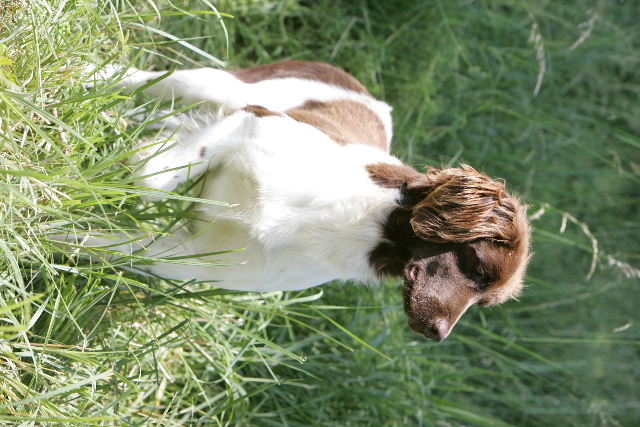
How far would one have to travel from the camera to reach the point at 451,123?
6.23 meters

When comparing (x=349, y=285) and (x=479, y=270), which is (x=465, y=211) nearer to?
(x=479, y=270)

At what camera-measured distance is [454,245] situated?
10.3 ft

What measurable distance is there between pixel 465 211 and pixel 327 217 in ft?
2.01

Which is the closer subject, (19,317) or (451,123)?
(19,317)

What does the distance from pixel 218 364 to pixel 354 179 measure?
1365 mm

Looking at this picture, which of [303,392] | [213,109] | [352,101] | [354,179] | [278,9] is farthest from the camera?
[278,9]

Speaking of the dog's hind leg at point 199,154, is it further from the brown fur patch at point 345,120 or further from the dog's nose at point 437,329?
the dog's nose at point 437,329

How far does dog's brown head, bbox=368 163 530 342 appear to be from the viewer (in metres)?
3.08

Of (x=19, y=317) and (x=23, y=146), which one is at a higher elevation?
(x=23, y=146)

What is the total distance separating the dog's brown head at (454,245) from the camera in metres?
3.08

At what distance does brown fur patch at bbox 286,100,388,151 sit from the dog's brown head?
0.70 metres

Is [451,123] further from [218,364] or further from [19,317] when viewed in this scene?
[19,317]

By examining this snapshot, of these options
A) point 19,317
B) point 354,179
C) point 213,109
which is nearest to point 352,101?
point 213,109

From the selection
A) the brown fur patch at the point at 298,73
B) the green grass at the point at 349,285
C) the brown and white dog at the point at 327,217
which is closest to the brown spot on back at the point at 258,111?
the brown and white dog at the point at 327,217
